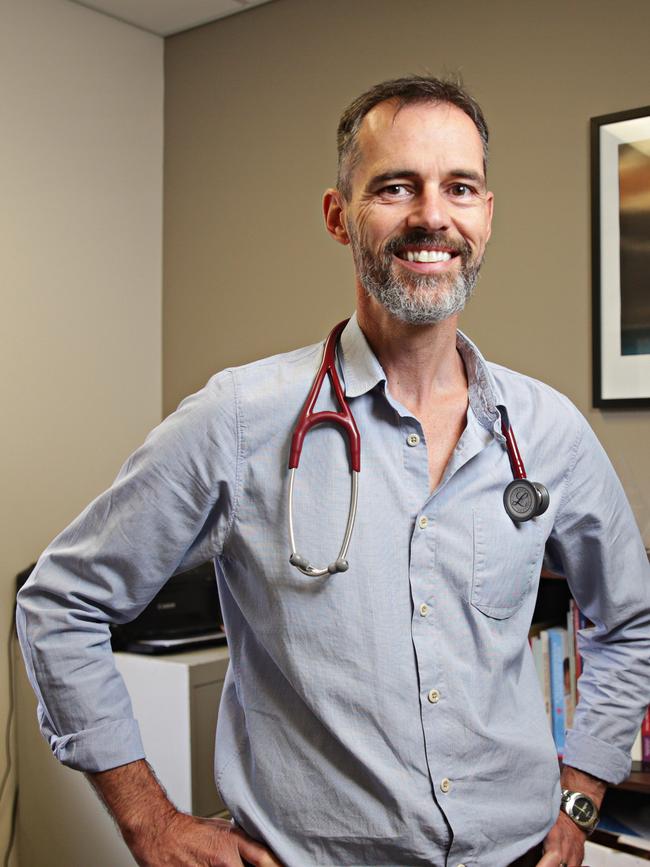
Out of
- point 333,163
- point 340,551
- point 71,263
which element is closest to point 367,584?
point 340,551

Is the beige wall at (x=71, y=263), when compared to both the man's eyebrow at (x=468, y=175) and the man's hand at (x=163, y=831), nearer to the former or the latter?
the man's hand at (x=163, y=831)

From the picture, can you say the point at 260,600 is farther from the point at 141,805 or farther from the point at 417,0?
the point at 417,0

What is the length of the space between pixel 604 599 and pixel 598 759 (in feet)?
0.79

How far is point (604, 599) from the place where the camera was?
1422 mm

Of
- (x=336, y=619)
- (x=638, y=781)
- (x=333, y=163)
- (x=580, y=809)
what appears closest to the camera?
(x=336, y=619)

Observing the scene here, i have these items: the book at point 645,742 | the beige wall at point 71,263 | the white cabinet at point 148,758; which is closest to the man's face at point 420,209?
the book at point 645,742

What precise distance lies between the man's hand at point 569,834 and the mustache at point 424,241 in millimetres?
780

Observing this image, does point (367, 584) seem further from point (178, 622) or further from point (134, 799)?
point (178, 622)

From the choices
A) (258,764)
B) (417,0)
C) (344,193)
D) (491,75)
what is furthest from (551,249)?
(258,764)

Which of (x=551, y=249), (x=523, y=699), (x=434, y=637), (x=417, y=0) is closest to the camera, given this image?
(x=434, y=637)

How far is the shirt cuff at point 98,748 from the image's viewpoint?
1.22m

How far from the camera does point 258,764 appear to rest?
3.87 ft

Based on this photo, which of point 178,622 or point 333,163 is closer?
point 178,622

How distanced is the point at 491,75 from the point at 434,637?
1.68 m
